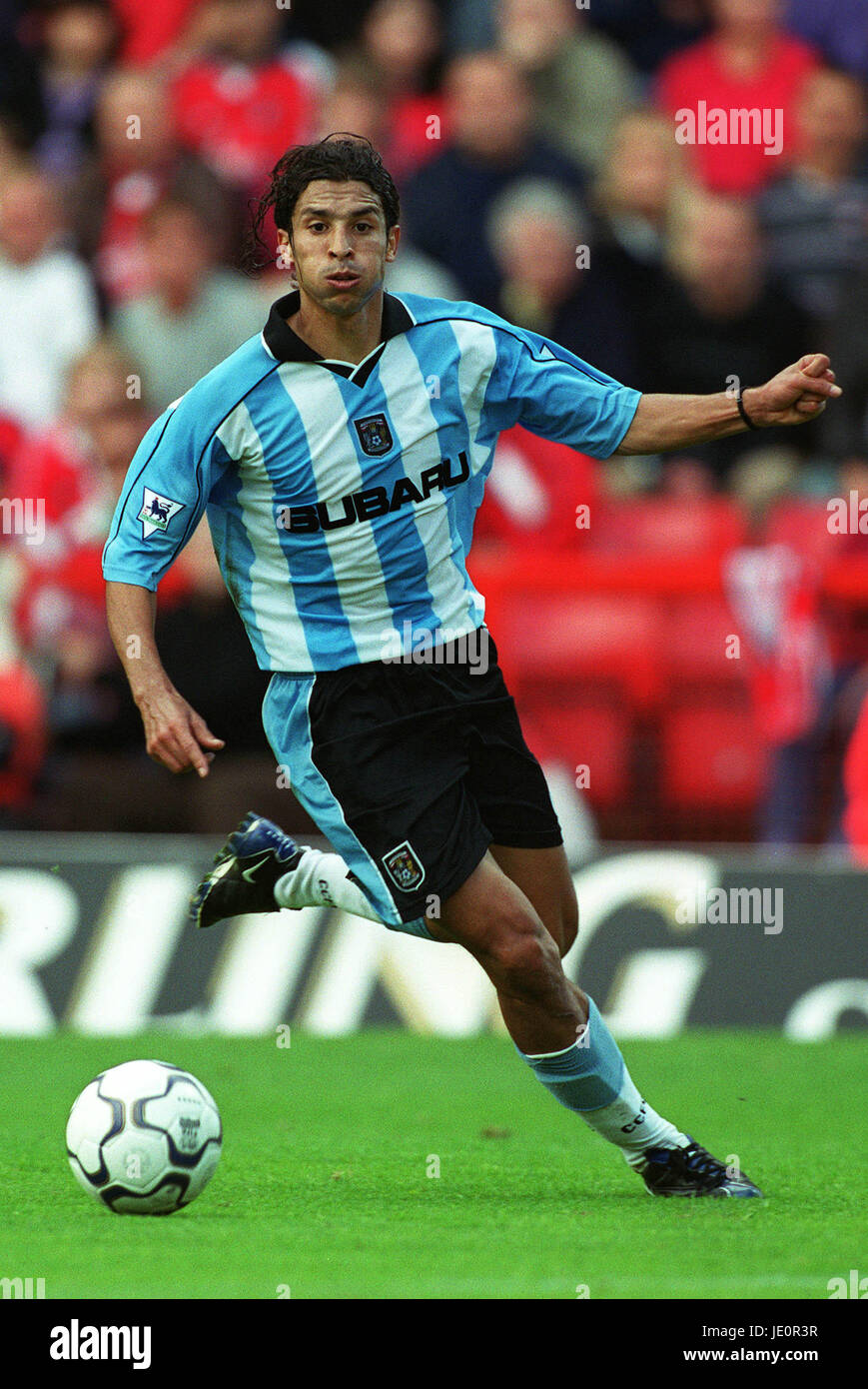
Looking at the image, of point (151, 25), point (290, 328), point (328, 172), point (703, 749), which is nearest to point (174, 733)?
point (290, 328)

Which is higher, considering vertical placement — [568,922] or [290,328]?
[290,328]

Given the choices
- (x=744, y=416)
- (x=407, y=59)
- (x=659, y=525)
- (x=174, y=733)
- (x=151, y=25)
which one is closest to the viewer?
(x=174, y=733)

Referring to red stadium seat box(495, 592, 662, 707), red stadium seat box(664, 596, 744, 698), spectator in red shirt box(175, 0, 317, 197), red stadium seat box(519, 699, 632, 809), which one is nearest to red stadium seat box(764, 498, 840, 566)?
red stadium seat box(664, 596, 744, 698)

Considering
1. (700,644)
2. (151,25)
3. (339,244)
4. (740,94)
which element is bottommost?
(339,244)

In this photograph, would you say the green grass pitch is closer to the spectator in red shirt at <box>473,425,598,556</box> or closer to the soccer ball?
the soccer ball

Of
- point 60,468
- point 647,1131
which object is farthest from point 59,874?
point 647,1131

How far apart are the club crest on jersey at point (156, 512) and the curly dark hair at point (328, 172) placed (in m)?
0.65

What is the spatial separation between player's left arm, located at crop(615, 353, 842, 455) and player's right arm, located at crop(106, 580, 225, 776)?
1242 mm

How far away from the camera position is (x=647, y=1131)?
16.8 ft

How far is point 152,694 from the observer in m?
4.63

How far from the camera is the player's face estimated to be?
15.6 feet

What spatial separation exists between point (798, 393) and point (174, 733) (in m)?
1.60

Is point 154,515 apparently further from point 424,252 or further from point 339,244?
point 424,252

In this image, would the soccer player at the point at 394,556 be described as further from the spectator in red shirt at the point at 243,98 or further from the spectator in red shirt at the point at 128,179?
the spectator in red shirt at the point at 243,98
